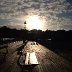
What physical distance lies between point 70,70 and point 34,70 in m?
3.53

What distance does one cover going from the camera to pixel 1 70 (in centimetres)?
2266

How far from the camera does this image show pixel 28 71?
70.8 feet

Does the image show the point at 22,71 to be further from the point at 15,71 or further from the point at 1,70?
the point at 1,70

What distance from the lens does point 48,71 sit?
74.4ft

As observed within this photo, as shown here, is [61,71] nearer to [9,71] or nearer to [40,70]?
[40,70]

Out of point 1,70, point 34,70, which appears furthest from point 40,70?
point 1,70

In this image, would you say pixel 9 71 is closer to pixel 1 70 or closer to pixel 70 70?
pixel 1 70

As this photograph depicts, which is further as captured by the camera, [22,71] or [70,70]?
[70,70]

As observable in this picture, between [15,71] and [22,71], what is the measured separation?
0.75 meters

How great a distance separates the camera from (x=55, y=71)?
22.5m

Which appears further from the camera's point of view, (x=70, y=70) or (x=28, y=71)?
(x=70, y=70)

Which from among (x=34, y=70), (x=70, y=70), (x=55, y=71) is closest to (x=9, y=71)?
(x=34, y=70)

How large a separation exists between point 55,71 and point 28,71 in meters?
2.65

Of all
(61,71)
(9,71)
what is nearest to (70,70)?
(61,71)
